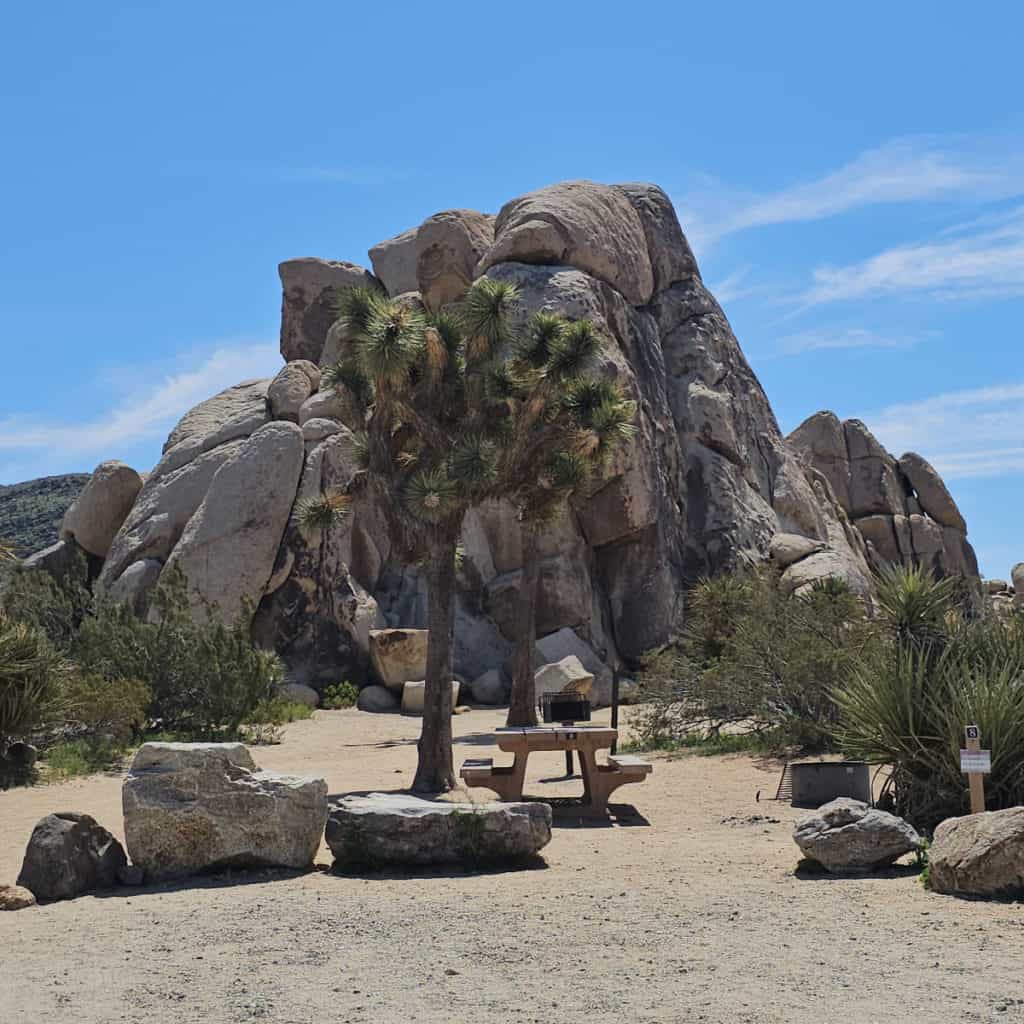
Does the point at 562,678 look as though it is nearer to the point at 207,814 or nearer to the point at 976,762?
the point at 207,814

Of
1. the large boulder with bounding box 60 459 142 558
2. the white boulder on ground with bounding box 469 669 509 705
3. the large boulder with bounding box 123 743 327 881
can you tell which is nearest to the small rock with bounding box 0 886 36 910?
the large boulder with bounding box 123 743 327 881

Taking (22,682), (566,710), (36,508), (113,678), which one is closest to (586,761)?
(566,710)

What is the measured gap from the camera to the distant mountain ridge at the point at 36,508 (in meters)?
47.2

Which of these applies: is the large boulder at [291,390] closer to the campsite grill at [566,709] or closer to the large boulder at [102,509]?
the large boulder at [102,509]

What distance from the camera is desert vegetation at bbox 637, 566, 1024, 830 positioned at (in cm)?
976

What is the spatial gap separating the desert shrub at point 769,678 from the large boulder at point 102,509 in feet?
52.3

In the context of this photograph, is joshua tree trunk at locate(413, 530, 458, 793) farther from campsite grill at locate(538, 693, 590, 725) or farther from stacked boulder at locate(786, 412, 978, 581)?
stacked boulder at locate(786, 412, 978, 581)

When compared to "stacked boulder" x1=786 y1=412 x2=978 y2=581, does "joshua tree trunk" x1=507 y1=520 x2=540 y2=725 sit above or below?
below

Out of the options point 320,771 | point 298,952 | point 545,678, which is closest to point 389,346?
point 320,771

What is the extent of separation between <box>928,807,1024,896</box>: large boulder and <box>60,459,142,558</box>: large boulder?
26.4m

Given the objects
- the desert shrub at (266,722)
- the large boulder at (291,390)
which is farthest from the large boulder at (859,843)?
the large boulder at (291,390)

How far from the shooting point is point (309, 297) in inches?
1455

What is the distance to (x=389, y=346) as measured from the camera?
13492 mm

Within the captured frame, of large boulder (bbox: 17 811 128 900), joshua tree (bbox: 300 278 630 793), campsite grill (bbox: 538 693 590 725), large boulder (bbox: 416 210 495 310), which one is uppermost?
large boulder (bbox: 416 210 495 310)
